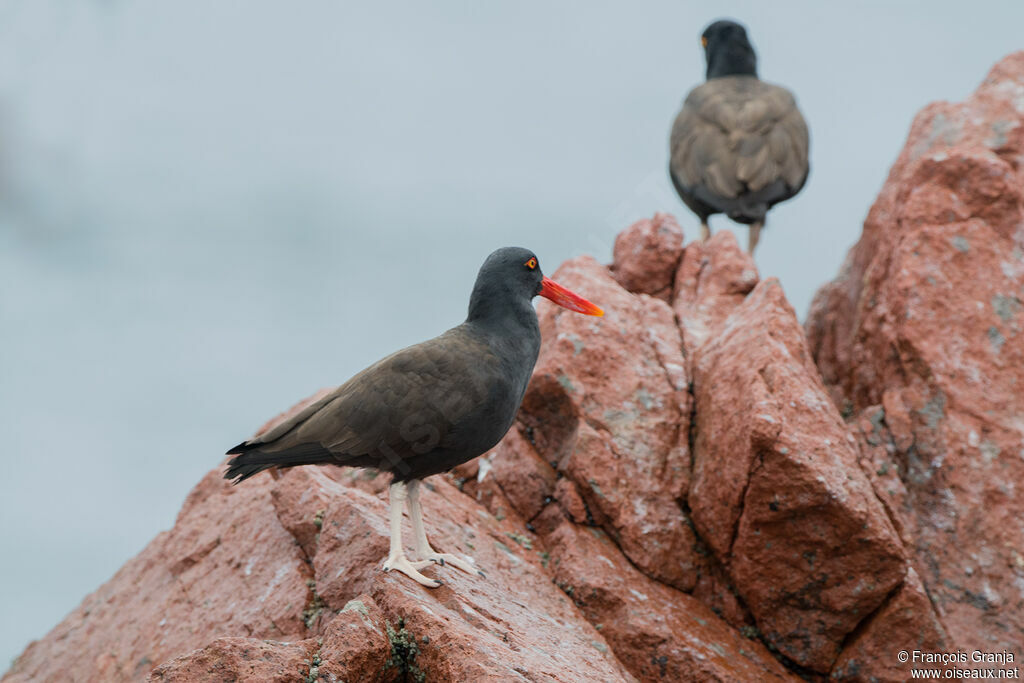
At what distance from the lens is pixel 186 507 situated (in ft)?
32.2

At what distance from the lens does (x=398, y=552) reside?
5965 millimetres

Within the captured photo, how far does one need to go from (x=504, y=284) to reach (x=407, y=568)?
2.01 m

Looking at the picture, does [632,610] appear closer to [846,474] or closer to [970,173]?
[846,474]

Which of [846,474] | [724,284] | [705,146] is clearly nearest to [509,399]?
[846,474]

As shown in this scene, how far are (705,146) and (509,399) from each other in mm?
7649

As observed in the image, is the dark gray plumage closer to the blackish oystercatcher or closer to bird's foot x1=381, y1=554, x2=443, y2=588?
the blackish oystercatcher

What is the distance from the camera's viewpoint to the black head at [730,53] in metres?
14.3

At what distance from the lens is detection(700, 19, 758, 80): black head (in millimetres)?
14320

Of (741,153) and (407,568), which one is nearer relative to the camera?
(407,568)

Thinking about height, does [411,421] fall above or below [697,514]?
above

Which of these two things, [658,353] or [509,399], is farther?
[658,353]

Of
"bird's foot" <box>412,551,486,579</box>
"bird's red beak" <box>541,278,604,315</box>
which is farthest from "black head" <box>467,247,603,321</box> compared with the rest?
"bird's foot" <box>412,551,486,579</box>

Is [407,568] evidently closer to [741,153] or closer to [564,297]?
[564,297]

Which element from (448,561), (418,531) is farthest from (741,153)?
(418,531)
